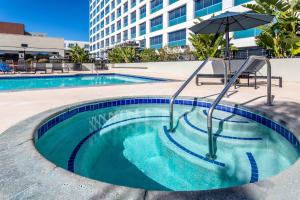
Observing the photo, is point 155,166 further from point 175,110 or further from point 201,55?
point 201,55

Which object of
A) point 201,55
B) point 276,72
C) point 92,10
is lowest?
point 276,72

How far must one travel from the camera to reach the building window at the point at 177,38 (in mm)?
29369

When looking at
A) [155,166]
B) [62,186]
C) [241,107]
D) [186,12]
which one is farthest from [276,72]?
[186,12]

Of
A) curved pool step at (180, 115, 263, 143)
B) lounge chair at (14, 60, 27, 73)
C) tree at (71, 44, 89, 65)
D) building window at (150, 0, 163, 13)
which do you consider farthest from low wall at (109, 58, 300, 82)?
lounge chair at (14, 60, 27, 73)

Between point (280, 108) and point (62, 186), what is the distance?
16.3 feet

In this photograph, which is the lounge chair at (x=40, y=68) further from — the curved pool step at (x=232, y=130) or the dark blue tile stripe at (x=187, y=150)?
the dark blue tile stripe at (x=187, y=150)

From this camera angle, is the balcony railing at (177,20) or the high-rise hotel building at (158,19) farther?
the balcony railing at (177,20)

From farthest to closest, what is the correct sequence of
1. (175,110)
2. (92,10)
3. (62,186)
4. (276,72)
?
1. (92,10)
2. (276,72)
3. (175,110)
4. (62,186)

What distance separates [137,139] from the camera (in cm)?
495

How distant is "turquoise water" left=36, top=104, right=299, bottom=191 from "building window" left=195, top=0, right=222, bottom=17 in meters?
20.9

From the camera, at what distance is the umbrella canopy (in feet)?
29.4

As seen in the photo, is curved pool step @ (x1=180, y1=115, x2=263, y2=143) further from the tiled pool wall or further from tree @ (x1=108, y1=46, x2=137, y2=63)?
tree @ (x1=108, y1=46, x2=137, y2=63)

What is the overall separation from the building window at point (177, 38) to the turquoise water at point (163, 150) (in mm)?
24658

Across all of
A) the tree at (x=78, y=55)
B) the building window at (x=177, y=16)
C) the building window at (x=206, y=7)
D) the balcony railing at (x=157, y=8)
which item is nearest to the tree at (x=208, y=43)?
the building window at (x=206, y=7)
